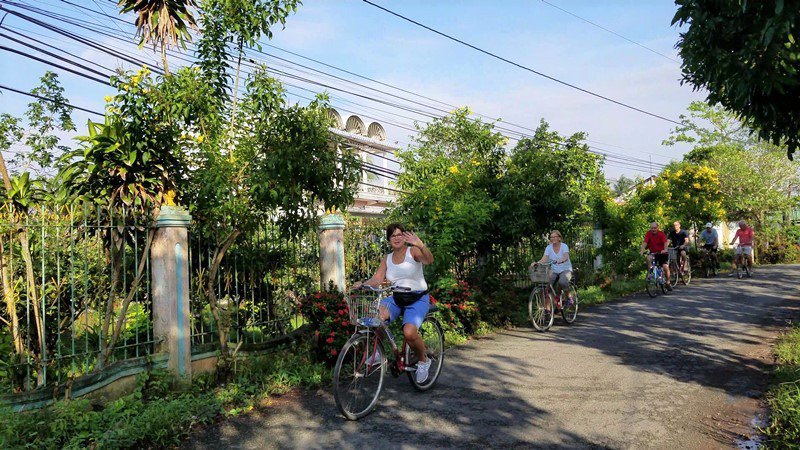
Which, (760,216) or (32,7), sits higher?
(32,7)

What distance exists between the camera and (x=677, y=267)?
52.4 ft

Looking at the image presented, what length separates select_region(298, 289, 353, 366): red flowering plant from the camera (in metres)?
7.10

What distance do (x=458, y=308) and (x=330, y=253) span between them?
7.49 feet

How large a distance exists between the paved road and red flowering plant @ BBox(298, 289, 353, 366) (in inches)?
28.8

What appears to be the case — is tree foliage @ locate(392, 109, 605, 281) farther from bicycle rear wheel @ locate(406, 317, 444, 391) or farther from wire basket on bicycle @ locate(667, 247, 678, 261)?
wire basket on bicycle @ locate(667, 247, 678, 261)

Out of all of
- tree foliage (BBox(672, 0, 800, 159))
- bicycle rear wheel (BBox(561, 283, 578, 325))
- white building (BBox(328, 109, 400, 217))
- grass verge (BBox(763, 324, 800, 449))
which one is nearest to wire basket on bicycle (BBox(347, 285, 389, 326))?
grass verge (BBox(763, 324, 800, 449))

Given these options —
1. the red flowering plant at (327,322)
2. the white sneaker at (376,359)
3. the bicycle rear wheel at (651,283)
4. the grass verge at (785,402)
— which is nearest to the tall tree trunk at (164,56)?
the red flowering plant at (327,322)

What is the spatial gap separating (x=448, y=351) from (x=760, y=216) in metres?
26.6

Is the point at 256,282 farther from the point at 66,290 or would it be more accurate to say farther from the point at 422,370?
the point at 422,370

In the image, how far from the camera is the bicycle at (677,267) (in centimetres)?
1560

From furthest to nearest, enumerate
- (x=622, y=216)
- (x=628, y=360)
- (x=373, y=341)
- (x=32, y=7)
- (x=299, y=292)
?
(x=622, y=216), (x=32, y=7), (x=299, y=292), (x=628, y=360), (x=373, y=341)

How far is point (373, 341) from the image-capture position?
5.71 m

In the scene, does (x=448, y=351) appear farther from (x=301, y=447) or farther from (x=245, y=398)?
(x=301, y=447)

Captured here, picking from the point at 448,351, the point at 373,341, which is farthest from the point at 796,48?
the point at 448,351
